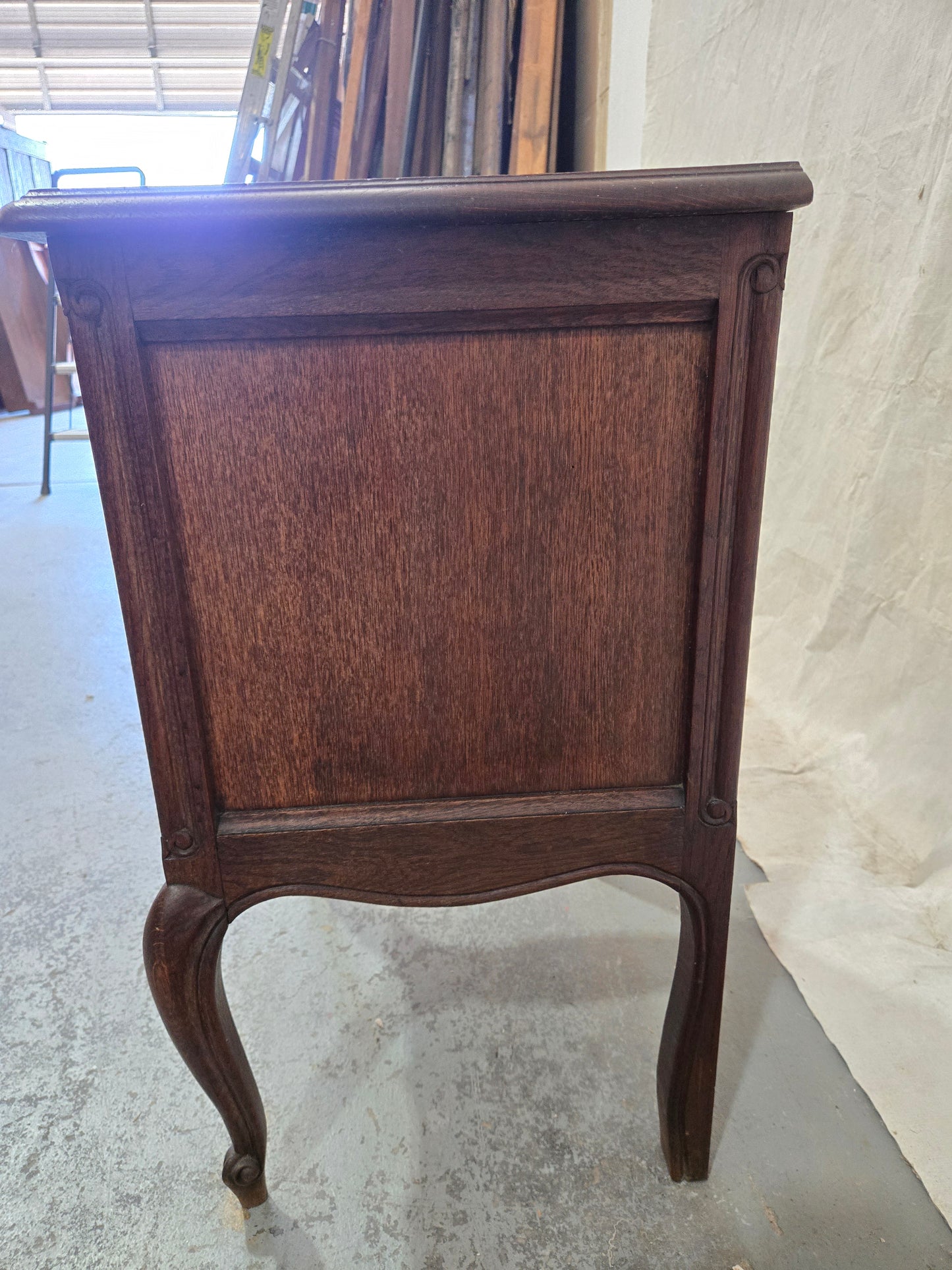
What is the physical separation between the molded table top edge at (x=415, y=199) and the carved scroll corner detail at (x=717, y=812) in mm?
490

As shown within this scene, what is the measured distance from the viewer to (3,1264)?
0.87 metres

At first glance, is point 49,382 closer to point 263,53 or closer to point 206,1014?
point 263,53

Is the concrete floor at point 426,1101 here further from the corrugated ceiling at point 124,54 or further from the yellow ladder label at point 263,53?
the corrugated ceiling at point 124,54

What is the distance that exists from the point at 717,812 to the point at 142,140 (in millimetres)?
11506

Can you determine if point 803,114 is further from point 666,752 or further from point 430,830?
point 430,830

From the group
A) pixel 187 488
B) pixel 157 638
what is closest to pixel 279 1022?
pixel 157 638

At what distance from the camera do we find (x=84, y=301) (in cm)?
60

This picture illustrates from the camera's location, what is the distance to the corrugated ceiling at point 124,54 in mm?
8555

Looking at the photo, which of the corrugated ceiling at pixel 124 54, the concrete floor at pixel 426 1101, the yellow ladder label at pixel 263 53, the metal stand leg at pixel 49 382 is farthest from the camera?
the corrugated ceiling at pixel 124 54

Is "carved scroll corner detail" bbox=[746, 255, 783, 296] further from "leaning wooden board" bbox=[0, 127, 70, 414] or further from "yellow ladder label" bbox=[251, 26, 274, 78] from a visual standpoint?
"leaning wooden board" bbox=[0, 127, 70, 414]

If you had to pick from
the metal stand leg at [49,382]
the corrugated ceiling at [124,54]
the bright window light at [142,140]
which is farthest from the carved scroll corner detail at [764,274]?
the bright window light at [142,140]

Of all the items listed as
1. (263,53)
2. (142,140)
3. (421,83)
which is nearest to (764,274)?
(421,83)

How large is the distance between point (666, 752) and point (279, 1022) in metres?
0.74

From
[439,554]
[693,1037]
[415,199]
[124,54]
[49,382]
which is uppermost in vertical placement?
[124,54]
